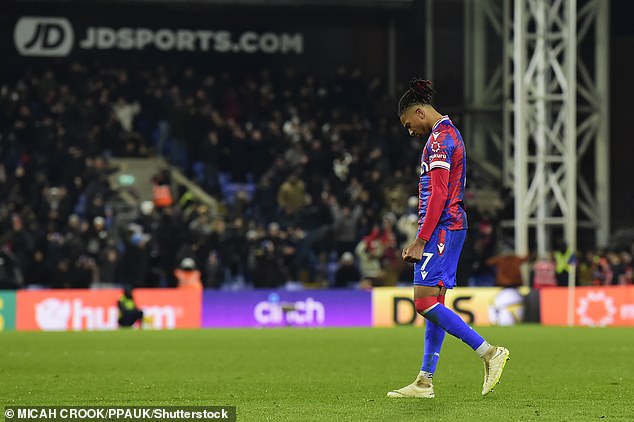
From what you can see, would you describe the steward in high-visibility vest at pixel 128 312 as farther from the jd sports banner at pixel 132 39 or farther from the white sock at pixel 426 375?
the white sock at pixel 426 375

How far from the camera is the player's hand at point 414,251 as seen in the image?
30.3 ft

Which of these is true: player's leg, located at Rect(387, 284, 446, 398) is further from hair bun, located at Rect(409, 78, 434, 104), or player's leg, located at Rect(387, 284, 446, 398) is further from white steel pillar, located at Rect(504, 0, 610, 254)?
white steel pillar, located at Rect(504, 0, 610, 254)

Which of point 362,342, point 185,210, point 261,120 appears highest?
point 261,120

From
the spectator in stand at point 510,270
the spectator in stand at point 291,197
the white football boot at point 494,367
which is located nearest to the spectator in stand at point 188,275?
the spectator in stand at point 291,197

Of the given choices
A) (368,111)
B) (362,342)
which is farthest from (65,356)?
(368,111)

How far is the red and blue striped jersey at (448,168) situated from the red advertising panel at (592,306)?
17605 millimetres

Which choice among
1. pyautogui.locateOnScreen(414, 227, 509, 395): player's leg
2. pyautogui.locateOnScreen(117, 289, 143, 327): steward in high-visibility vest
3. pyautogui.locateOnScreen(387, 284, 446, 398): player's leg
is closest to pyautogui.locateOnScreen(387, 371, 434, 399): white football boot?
pyautogui.locateOnScreen(387, 284, 446, 398): player's leg

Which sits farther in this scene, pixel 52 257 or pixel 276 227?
pixel 276 227

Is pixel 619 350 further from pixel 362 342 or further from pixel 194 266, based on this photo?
pixel 194 266

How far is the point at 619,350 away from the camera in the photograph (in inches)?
657

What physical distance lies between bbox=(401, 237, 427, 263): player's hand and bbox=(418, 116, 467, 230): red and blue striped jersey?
20 cm

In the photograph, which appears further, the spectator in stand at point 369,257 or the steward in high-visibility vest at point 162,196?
the steward in high-visibility vest at point 162,196

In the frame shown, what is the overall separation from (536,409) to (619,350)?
26.2 ft

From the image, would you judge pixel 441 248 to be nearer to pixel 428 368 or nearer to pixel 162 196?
pixel 428 368
